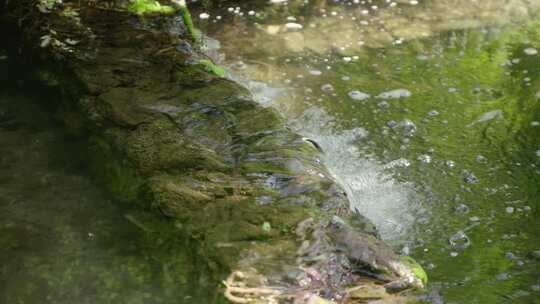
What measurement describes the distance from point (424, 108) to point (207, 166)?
2.31 metres

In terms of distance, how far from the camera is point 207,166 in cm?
358

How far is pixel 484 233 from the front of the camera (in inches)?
147

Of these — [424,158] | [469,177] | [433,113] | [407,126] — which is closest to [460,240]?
[469,177]

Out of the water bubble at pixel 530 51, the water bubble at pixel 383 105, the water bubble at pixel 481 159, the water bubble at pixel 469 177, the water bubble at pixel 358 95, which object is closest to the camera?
the water bubble at pixel 469 177

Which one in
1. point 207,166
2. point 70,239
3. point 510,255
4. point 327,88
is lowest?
point 327,88

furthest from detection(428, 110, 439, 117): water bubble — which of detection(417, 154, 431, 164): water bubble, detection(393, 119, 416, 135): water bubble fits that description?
detection(417, 154, 431, 164): water bubble

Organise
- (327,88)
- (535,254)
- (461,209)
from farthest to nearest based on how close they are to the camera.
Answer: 1. (327,88)
2. (461,209)
3. (535,254)

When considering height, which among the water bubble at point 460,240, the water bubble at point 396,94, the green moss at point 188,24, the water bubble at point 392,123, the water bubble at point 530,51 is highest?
the green moss at point 188,24

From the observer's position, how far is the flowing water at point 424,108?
3.64 m

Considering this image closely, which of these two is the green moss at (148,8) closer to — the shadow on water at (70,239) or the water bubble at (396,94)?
the shadow on water at (70,239)

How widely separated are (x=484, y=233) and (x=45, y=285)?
244 centimetres

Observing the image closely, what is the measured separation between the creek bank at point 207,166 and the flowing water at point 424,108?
21.7 inches

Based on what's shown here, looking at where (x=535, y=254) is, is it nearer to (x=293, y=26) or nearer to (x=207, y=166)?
(x=207, y=166)

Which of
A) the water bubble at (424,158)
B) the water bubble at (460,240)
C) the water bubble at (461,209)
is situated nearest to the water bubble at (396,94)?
the water bubble at (424,158)
